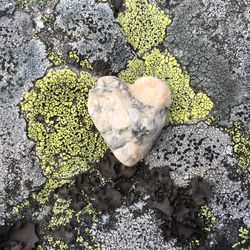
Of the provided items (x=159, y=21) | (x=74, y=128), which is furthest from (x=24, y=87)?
(x=159, y=21)

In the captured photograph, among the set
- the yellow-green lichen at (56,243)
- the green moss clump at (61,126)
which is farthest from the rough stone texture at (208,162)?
the yellow-green lichen at (56,243)

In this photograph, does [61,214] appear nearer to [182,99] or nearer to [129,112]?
[129,112]

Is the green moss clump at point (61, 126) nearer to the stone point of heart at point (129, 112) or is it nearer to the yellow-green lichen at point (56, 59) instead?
the yellow-green lichen at point (56, 59)

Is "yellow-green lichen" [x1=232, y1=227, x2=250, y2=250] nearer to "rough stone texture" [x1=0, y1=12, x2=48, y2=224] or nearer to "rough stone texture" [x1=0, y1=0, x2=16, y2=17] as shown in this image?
"rough stone texture" [x1=0, y1=12, x2=48, y2=224]

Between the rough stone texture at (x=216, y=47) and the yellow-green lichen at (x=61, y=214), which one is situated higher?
the rough stone texture at (x=216, y=47)

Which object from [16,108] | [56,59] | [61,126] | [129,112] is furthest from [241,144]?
[16,108]

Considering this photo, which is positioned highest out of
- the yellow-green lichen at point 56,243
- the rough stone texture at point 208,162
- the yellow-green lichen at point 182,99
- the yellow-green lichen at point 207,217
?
the yellow-green lichen at point 182,99

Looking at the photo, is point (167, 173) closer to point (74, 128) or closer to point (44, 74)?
point (74, 128)
